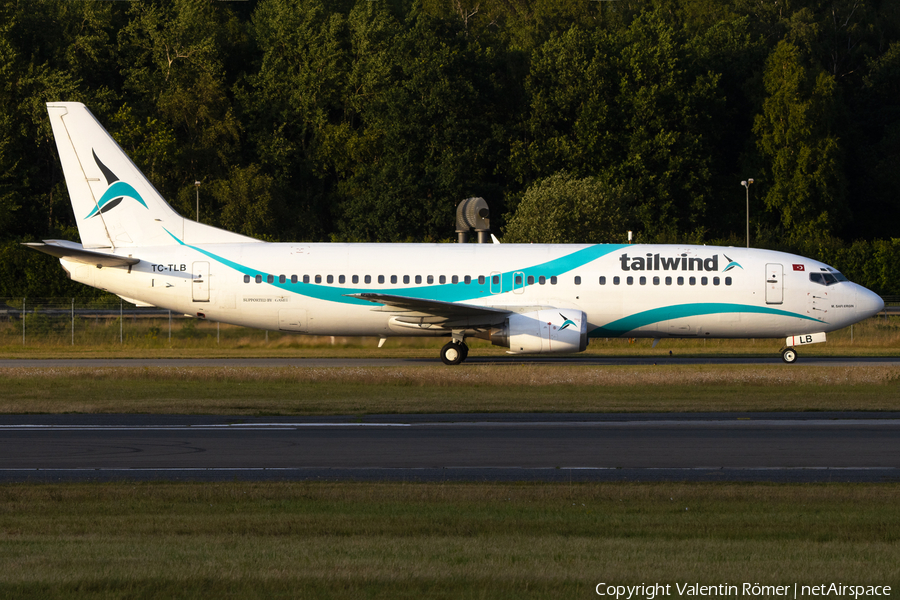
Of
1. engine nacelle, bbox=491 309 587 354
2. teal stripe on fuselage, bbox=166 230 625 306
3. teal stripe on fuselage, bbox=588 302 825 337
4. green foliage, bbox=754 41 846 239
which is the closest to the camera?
engine nacelle, bbox=491 309 587 354

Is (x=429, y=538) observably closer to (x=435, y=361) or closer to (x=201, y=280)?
(x=201, y=280)

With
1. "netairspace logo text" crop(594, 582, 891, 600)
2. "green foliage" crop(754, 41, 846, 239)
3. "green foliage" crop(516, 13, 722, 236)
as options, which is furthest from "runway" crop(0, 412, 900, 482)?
"green foliage" crop(754, 41, 846, 239)

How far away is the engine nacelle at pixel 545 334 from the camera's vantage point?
94.8 feet

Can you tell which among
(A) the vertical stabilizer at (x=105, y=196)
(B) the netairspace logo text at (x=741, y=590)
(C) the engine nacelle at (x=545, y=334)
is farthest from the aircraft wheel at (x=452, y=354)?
(B) the netairspace logo text at (x=741, y=590)

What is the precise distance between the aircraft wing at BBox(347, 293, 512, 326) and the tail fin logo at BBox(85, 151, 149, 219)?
7326 millimetres

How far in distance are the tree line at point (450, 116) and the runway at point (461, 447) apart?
50346mm

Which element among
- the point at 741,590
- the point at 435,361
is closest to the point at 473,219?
the point at 435,361

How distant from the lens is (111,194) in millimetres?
31406

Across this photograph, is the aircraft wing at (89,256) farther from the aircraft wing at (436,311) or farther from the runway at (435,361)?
the aircraft wing at (436,311)

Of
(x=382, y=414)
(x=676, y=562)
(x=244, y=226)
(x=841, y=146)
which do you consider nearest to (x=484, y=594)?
(x=676, y=562)

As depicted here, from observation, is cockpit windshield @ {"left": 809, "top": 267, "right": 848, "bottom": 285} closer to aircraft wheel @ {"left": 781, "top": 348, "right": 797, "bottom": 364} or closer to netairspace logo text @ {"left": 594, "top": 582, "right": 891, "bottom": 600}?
aircraft wheel @ {"left": 781, "top": 348, "right": 797, "bottom": 364}

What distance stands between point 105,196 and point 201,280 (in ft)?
13.1

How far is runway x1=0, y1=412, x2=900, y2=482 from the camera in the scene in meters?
12.6

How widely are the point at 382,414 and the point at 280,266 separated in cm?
1288
